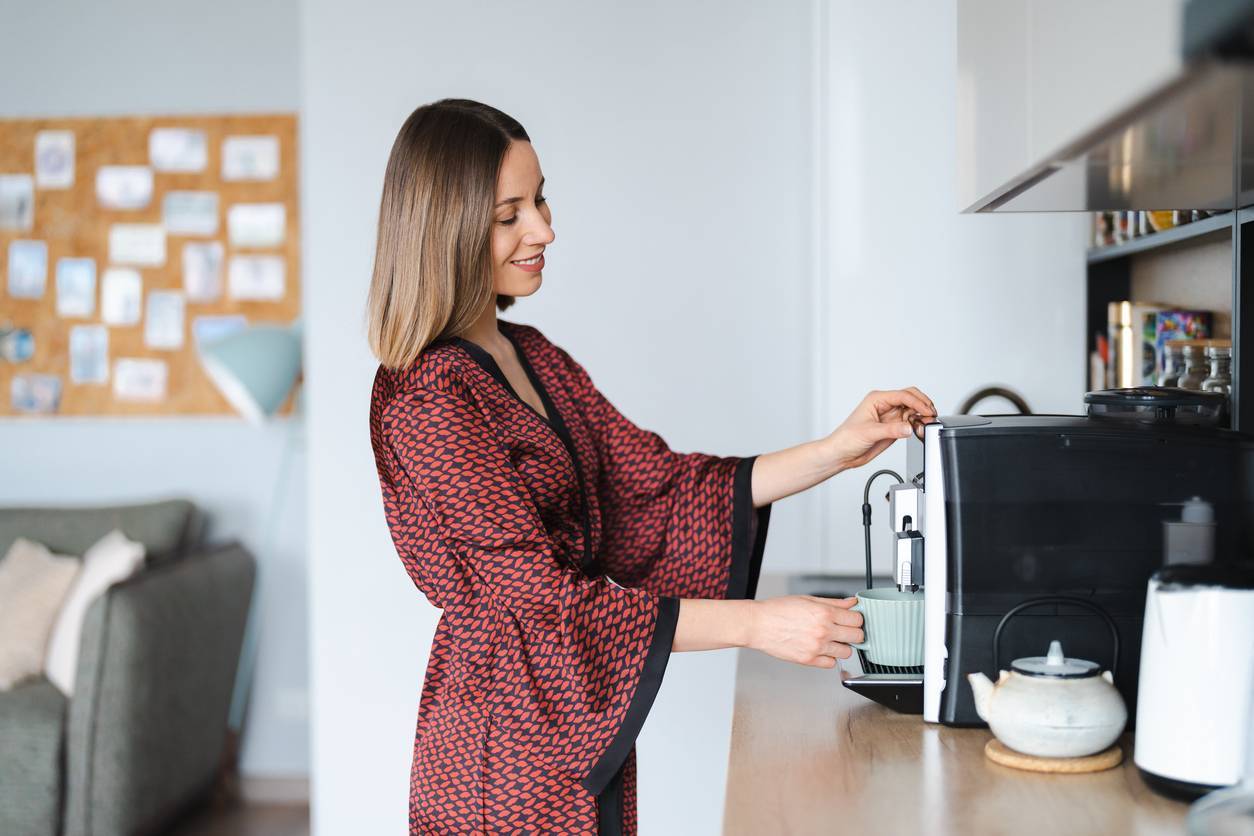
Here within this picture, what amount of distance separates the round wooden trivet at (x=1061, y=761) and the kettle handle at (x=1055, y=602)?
0.10 m

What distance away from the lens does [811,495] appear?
2.42 metres

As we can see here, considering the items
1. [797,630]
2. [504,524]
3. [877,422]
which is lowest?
[797,630]

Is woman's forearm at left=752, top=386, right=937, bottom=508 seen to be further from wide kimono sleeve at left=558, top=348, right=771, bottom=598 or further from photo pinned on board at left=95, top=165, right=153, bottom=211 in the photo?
photo pinned on board at left=95, top=165, right=153, bottom=211

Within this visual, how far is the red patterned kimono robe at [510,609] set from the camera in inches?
51.2

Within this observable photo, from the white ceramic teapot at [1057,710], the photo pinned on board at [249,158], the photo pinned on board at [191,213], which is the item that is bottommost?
the white ceramic teapot at [1057,710]

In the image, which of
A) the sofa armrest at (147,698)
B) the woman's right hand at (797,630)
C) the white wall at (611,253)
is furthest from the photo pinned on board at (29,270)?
the woman's right hand at (797,630)

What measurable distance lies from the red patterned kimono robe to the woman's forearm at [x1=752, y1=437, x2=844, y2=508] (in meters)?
0.24

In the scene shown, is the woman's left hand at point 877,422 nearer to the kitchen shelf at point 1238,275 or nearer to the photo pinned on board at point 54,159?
the kitchen shelf at point 1238,275

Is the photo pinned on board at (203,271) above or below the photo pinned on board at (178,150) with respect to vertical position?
below

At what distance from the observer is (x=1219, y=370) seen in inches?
64.9

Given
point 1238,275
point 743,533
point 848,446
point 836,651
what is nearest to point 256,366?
point 743,533

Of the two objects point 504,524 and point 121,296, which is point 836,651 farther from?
point 121,296

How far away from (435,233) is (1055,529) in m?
0.76

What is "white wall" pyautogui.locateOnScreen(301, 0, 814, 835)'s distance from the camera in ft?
8.41
